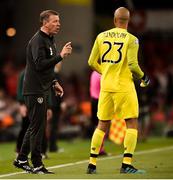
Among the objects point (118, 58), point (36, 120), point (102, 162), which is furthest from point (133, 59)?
point (102, 162)

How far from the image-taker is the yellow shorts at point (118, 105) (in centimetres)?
1402

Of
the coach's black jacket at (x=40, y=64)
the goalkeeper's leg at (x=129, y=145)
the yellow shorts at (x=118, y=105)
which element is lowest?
the goalkeeper's leg at (x=129, y=145)

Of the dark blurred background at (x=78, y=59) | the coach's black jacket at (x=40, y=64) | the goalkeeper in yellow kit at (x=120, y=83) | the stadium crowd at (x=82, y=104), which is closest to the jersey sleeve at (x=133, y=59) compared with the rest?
the goalkeeper in yellow kit at (x=120, y=83)

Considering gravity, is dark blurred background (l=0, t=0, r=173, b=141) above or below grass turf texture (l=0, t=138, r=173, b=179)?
above

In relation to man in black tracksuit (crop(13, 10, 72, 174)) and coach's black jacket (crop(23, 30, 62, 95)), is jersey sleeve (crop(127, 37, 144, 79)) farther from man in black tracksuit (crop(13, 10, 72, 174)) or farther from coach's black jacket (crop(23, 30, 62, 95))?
coach's black jacket (crop(23, 30, 62, 95))

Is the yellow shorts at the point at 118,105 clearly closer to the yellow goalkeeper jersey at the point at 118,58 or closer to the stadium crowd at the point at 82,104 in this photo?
the yellow goalkeeper jersey at the point at 118,58

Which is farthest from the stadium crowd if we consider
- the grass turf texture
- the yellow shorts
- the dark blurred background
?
the yellow shorts

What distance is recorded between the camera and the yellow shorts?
Answer: 46.0 ft

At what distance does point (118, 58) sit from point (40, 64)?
3.93 ft

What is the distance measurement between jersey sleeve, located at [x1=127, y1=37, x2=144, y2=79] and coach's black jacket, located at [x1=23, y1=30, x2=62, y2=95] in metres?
1.11

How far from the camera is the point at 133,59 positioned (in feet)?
45.5

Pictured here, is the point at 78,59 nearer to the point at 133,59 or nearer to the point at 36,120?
the point at 36,120

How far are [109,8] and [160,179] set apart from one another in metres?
21.0

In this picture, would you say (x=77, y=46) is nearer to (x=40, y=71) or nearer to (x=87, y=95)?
(x=87, y=95)
